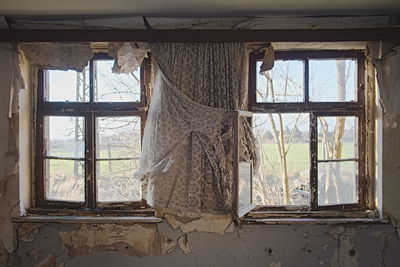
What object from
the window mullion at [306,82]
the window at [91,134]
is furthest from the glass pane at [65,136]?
the window mullion at [306,82]

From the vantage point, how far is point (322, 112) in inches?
129

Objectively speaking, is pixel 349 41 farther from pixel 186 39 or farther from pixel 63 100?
pixel 63 100

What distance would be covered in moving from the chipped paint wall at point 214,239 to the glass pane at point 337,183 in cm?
24

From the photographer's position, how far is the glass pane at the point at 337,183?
3.33m

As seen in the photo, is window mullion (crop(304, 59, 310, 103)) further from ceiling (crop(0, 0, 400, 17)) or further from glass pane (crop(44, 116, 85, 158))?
glass pane (crop(44, 116, 85, 158))

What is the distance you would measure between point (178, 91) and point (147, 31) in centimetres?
50

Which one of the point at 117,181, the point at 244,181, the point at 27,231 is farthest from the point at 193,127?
the point at 27,231

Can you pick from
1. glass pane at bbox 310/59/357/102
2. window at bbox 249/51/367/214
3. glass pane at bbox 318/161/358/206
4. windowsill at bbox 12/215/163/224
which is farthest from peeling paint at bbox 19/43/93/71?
glass pane at bbox 318/161/358/206

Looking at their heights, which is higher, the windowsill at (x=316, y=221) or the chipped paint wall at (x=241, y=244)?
the windowsill at (x=316, y=221)

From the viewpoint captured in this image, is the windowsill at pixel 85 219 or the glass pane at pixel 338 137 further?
the glass pane at pixel 338 137

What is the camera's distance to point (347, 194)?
3.34m

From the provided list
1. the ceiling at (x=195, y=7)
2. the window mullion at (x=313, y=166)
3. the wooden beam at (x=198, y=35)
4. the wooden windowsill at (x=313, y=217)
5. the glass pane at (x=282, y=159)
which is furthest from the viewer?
the glass pane at (x=282, y=159)

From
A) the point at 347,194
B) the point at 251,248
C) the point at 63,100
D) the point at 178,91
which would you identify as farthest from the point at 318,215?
the point at 63,100

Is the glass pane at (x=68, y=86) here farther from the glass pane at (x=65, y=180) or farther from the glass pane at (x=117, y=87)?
the glass pane at (x=65, y=180)
